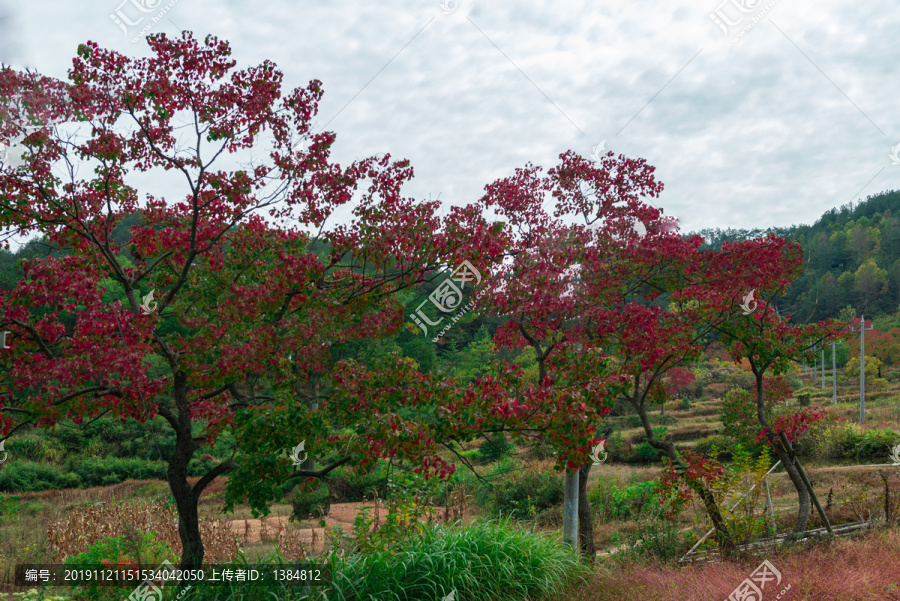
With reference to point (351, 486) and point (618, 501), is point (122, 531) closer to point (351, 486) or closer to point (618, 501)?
point (351, 486)

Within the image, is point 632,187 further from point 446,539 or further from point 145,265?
point 145,265

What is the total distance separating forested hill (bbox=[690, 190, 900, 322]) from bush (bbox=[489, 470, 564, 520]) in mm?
29363

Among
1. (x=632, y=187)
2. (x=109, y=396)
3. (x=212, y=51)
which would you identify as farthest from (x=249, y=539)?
(x=632, y=187)

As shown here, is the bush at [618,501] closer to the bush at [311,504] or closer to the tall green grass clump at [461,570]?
the tall green grass clump at [461,570]

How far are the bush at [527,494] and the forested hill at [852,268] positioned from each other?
29.4m

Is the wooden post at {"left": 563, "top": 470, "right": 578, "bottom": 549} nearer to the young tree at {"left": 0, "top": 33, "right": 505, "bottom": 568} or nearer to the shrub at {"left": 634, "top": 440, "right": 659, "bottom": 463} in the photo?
the young tree at {"left": 0, "top": 33, "right": 505, "bottom": 568}

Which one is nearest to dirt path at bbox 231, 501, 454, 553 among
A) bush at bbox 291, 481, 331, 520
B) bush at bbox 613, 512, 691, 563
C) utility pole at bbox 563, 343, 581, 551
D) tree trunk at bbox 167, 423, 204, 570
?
bush at bbox 291, 481, 331, 520

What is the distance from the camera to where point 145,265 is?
5.76 meters

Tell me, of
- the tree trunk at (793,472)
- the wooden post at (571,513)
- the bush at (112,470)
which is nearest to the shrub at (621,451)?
the tree trunk at (793,472)

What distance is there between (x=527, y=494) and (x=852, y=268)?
52.1 m

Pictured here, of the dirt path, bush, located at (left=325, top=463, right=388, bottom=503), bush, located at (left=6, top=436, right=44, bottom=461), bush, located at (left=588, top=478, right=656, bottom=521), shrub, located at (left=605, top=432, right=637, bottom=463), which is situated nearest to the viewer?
the dirt path

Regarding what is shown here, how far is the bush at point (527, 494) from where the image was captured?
11281 millimetres

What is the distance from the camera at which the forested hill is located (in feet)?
145

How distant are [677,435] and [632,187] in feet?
53.1
